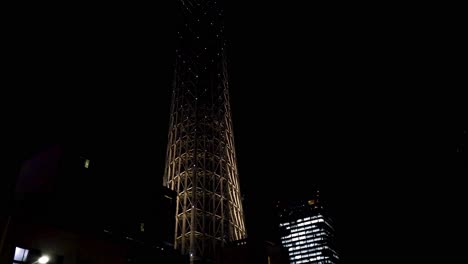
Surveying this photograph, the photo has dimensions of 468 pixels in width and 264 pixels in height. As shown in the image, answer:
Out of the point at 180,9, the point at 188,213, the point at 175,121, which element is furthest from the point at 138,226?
the point at 180,9

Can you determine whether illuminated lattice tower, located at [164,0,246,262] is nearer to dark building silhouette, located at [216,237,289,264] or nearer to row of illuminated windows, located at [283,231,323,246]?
dark building silhouette, located at [216,237,289,264]

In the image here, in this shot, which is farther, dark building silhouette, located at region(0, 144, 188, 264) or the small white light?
dark building silhouette, located at region(0, 144, 188, 264)

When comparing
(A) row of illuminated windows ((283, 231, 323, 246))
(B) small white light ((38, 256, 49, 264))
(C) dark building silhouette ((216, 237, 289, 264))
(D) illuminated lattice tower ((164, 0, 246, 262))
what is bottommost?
(B) small white light ((38, 256, 49, 264))

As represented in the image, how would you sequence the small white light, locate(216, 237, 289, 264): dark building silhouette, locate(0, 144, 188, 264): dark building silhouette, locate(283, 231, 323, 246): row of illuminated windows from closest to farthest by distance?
the small white light
locate(0, 144, 188, 264): dark building silhouette
locate(216, 237, 289, 264): dark building silhouette
locate(283, 231, 323, 246): row of illuminated windows

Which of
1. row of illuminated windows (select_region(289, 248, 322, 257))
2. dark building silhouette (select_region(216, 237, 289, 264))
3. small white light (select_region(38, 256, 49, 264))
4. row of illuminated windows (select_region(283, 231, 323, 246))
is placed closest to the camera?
small white light (select_region(38, 256, 49, 264))

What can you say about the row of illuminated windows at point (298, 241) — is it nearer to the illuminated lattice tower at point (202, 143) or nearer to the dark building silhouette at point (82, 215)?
the illuminated lattice tower at point (202, 143)

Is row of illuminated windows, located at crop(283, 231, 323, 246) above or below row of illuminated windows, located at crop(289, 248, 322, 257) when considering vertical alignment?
above

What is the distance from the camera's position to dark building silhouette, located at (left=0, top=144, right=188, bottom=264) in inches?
520

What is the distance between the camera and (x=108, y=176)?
2697cm

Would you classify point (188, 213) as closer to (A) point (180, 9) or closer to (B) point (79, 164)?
(B) point (79, 164)

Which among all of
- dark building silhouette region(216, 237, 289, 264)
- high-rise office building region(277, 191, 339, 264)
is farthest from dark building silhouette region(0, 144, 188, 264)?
high-rise office building region(277, 191, 339, 264)

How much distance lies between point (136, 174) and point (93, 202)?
17.6 feet

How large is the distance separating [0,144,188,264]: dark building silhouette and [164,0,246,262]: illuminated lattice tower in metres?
2.10

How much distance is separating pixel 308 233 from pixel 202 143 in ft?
368
